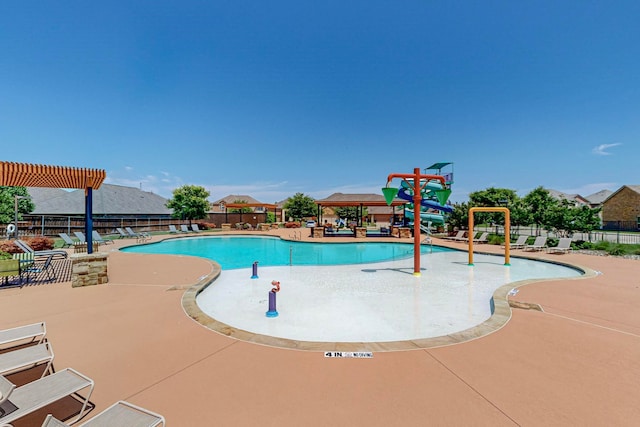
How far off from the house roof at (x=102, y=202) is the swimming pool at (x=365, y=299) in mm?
28975

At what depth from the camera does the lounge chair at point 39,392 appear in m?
2.16

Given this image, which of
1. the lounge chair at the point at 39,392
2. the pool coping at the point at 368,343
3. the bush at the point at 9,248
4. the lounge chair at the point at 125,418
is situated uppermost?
the bush at the point at 9,248

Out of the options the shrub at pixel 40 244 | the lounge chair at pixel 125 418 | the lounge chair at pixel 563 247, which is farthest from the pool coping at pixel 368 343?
the shrub at pixel 40 244

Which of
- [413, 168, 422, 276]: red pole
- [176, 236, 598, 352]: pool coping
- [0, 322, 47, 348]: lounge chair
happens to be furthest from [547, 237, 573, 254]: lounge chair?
[0, 322, 47, 348]: lounge chair

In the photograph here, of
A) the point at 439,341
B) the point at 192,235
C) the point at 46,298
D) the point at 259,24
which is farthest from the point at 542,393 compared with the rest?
the point at 192,235

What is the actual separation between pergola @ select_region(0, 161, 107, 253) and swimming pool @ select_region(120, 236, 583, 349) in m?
4.37

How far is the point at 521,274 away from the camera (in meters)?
9.83

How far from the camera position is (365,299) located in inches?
270

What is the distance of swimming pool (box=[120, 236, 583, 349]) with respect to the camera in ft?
16.3

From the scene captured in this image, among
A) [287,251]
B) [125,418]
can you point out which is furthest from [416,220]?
[287,251]

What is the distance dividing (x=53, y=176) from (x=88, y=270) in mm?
2689

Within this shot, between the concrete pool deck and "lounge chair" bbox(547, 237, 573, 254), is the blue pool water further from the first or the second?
the concrete pool deck

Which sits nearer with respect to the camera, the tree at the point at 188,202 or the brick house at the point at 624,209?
the tree at the point at 188,202

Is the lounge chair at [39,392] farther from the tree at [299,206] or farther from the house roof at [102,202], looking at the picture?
the tree at [299,206]
